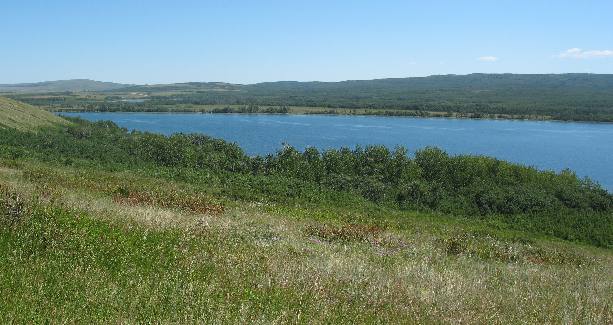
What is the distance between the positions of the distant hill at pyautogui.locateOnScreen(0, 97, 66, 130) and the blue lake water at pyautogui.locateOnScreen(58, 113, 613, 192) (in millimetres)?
30491

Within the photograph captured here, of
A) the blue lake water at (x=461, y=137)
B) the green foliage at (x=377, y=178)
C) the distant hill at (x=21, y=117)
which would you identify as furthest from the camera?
the blue lake water at (x=461, y=137)

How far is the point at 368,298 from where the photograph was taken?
715cm

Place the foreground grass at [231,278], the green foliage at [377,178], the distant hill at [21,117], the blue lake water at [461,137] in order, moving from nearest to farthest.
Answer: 1. the foreground grass at [231,278]
2. the green foliage at [377,178]
3. the distant hill at [21,117]
4. the blue lake water at [461,137]

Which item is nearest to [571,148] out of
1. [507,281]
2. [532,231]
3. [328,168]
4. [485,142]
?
[485,142]

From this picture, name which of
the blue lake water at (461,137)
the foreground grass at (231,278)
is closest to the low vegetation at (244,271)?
the foreground grass at (231,278)

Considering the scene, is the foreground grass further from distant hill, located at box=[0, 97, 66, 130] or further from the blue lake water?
the blue lake water

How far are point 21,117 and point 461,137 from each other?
8706 centimetres

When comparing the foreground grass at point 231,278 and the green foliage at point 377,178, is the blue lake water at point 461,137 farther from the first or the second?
the foreground grass at point 231,278

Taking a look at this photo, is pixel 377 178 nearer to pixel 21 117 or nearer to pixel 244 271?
pixel 244 271

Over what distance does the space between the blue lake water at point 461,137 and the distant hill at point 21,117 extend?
30.5m

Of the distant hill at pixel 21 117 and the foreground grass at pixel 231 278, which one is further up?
the foreground grass at pixel 231 278

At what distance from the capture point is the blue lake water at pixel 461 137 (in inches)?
3644

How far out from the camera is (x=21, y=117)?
265 feet

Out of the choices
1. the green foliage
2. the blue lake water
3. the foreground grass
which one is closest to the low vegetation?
the foreground grass
